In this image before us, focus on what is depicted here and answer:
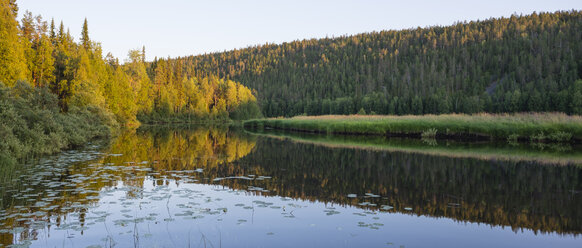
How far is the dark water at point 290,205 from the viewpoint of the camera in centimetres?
757

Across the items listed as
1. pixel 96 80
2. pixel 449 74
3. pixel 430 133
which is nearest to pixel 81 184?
pixel 430 133

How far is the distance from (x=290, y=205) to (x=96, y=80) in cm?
4674

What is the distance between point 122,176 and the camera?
14.1 m

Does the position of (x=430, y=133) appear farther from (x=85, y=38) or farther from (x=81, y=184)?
(x=85, y=38)

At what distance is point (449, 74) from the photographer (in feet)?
499

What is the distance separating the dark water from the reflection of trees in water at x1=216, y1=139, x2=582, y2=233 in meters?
0.04

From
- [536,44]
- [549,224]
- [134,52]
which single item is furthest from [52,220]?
[536,44]

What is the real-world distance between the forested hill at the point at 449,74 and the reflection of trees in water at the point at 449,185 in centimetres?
8239

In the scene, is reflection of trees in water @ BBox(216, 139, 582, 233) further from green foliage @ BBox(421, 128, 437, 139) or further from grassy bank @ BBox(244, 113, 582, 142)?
green foliage @ BBox(421, 128, 437, 139)

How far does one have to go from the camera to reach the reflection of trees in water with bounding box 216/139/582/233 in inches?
372

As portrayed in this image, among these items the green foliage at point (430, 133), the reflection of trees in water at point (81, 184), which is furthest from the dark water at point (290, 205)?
the green foliage at point (430, 133)

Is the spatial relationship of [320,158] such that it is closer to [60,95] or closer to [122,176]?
[122,176]

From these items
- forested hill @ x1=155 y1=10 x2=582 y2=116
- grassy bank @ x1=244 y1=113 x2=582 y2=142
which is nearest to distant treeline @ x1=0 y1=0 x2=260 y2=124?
forested hill @ x1=155 y1=10 x2=582 y2=116

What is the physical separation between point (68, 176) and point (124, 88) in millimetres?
53676
